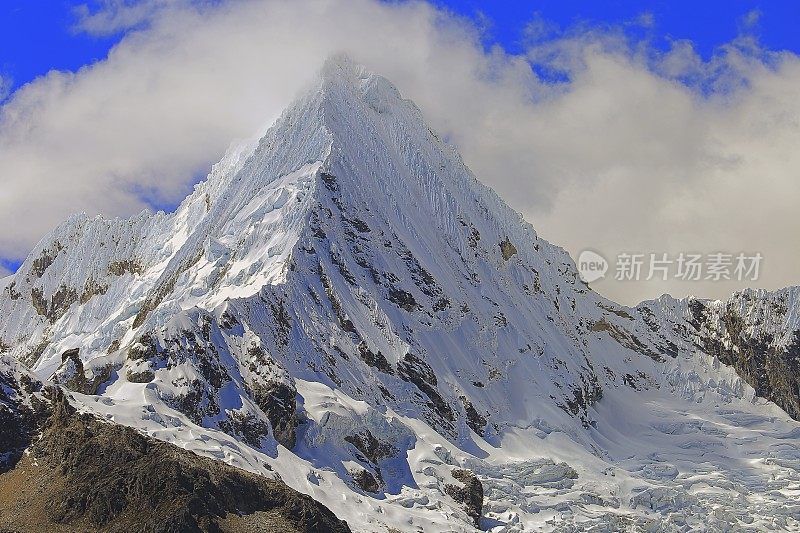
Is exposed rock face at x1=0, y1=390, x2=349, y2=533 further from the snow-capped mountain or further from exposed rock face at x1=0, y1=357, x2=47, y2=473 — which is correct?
the snow-capped mountain

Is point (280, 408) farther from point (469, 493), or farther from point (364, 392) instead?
point (469, 493)

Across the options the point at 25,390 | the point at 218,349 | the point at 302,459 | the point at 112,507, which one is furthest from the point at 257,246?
the point at 112,507

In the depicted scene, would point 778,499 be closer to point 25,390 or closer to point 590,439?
point 590,439

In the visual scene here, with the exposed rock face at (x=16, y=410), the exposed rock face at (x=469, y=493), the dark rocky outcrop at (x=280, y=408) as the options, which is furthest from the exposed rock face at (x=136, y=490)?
the exposed rock face at (x=469, y=493)

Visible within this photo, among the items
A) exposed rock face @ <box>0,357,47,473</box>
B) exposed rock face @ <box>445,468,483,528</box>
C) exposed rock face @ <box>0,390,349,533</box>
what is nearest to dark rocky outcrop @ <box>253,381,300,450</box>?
exposed rock face @ <box>0,390,349,533</box>

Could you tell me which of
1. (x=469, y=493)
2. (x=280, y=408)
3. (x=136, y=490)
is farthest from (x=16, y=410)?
(x=469, y=493)
